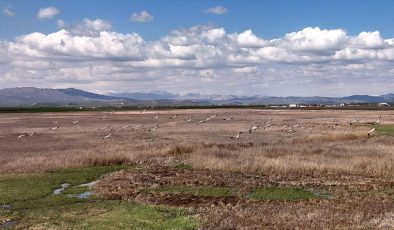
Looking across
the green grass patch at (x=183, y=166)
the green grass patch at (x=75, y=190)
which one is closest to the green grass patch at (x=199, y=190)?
the green grass patch at (x=75, y=190)

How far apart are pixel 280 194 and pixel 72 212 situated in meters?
12.3

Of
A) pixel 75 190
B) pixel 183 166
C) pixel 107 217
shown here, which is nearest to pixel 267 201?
pixel 107 217

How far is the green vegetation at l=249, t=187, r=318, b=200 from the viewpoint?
94.6 feet

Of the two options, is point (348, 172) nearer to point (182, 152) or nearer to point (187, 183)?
point (187, 183)

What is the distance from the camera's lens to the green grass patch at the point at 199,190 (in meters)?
30.5

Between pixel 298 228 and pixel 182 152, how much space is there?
3034 cm

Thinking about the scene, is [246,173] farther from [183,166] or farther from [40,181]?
[40,181]

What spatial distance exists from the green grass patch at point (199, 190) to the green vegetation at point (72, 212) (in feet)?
14.0

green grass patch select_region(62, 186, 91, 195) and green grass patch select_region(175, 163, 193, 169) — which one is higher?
green grass patch select_region(175, 163, 193, 169)

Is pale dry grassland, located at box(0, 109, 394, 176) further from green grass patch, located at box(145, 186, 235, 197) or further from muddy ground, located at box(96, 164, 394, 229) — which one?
green grass patch, located at box(145, 186, 235, 197)

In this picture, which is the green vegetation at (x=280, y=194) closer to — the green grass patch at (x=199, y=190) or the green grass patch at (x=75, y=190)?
the green grass patch at (x=199, y=190)

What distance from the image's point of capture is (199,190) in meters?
31.4

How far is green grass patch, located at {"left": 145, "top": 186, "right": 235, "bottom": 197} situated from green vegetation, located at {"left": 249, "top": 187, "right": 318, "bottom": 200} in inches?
66.1

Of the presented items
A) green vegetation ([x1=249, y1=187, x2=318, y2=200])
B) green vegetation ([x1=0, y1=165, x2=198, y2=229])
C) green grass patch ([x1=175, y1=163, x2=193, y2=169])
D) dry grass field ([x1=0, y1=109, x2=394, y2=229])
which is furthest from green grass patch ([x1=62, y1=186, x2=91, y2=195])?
green vegetation ([x1=249, y1=187, x2=318, y2=200])
